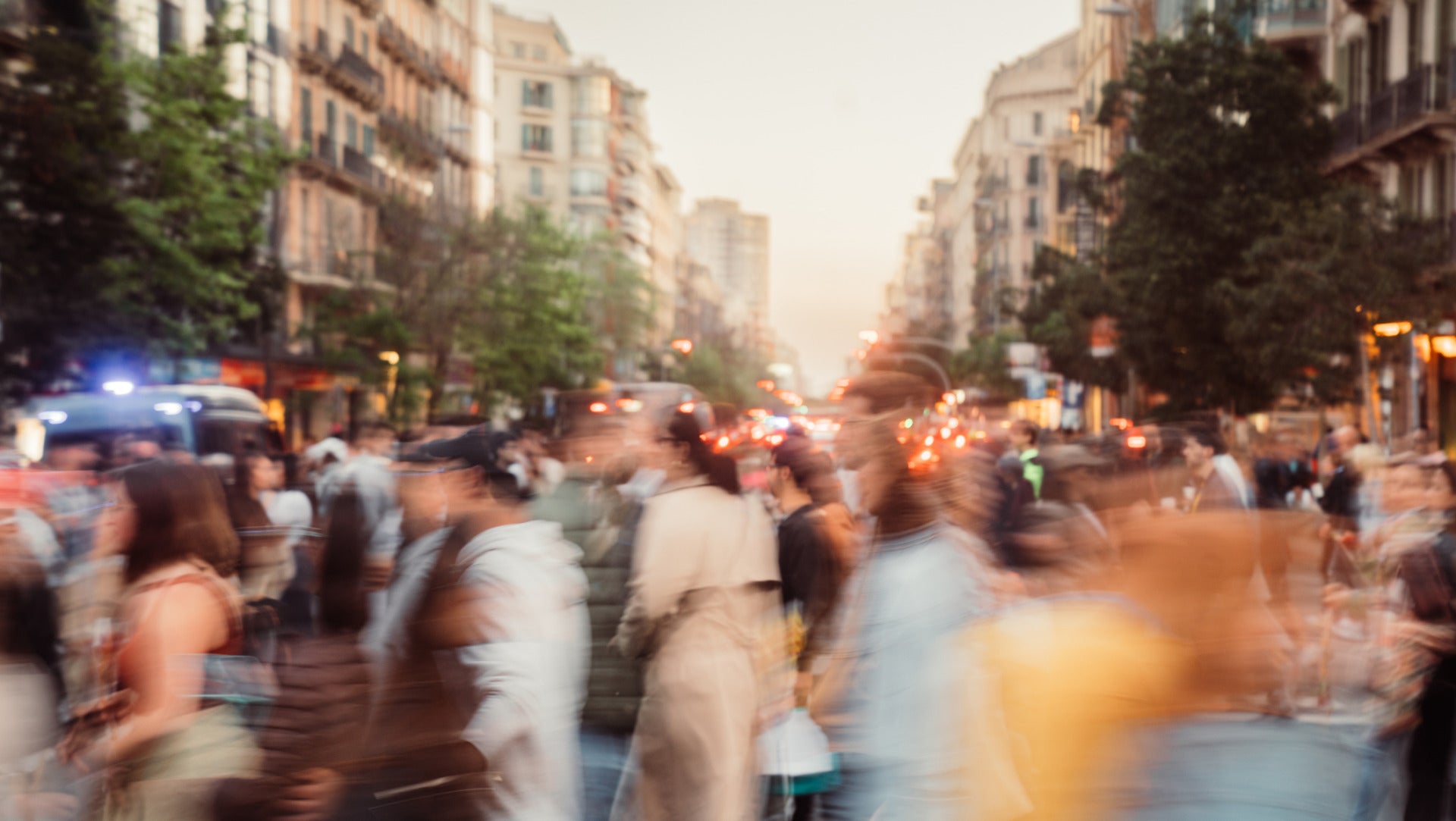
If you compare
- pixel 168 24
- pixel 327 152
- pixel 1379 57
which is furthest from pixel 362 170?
pixel 1379 57

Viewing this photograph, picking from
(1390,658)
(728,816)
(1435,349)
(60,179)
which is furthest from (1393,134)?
(728,816)

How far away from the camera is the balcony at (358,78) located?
167 feet

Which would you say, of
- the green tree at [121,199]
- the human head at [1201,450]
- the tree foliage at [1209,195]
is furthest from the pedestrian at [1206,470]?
the green tree at [121,199]

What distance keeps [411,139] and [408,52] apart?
4.35 metres

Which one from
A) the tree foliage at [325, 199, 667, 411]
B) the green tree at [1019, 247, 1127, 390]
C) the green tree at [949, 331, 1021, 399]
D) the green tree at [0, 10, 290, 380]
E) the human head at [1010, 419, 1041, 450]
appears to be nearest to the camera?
the human head at [1010, 419, 1041, 450]

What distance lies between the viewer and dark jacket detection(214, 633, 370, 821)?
4.12 metres

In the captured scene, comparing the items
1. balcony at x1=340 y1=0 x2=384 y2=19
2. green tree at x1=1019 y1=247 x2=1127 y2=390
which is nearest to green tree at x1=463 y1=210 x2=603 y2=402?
balcony at x1=340 y1=0 x2=384 y2=19

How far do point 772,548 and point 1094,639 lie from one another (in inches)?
94.5

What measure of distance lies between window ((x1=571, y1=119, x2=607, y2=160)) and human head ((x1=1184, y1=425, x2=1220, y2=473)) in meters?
99.5

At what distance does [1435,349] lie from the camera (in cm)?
3095

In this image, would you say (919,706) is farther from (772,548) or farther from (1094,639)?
(772,548)

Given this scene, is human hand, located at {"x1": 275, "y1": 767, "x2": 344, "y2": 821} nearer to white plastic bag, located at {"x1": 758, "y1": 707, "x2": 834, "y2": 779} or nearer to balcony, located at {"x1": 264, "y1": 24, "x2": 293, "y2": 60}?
white plastic bag, located at {"x1": 758, "y1": 707, "x2": 834, "y2": 779}

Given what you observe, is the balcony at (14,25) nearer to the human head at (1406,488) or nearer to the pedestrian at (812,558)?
the pedestrian at (812,558)

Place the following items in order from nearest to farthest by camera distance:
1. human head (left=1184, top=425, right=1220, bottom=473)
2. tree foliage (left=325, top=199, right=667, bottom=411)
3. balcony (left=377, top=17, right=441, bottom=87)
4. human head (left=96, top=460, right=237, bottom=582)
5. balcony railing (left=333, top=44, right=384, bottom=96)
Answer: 1. human head (left=96, top=460, right=237, bottom=582)
2. human head (left=1184, top=425, right=1220, bottom=473)
3. tree foliage (left=325, top=199, right=667, bottom=411)
4. balcony railing (left=333, top=44, right=384, bottom=96)
5. balcony (left=377, top=17, right=441, bottom=87)
